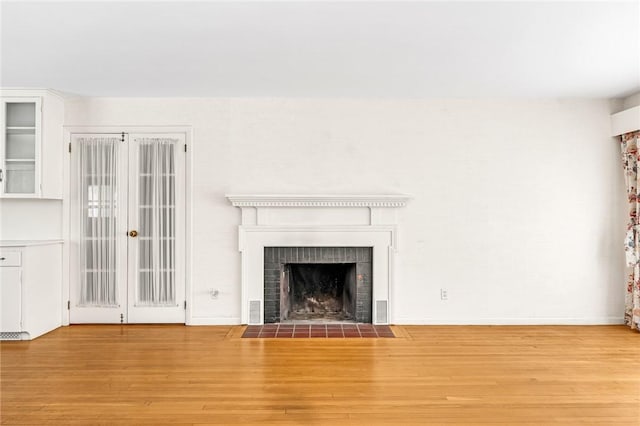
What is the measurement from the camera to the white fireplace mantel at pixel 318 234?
4438mm

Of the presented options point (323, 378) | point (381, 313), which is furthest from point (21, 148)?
point (381, 313)

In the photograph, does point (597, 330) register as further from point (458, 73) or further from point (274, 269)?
point (274, 269)

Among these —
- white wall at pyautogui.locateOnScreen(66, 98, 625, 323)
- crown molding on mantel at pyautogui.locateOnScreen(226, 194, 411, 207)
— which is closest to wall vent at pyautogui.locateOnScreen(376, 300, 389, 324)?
white wall at pyautogui.locateOnScreen(66, 98, 625, 323)

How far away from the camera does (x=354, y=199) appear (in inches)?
172

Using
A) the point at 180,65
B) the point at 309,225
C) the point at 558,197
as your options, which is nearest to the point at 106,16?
the point at 180,65

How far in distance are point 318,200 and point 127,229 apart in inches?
78.8

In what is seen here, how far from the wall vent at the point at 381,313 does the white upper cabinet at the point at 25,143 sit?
348cm

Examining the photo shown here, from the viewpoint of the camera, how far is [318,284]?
4.85 metres

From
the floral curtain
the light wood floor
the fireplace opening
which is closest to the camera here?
the light wood floor

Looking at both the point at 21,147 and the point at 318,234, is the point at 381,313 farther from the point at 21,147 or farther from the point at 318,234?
the point at 21,147

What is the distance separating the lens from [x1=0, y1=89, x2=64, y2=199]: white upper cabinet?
4.16 metres

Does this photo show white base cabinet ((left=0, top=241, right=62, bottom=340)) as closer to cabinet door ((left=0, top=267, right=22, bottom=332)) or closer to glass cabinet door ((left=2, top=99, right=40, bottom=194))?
cabinet door ((left=0, top=267, right=22, bottom=332))

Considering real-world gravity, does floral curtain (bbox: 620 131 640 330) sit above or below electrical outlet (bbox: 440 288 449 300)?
above

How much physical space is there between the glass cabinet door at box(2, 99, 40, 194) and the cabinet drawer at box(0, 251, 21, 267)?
65 centimetres
